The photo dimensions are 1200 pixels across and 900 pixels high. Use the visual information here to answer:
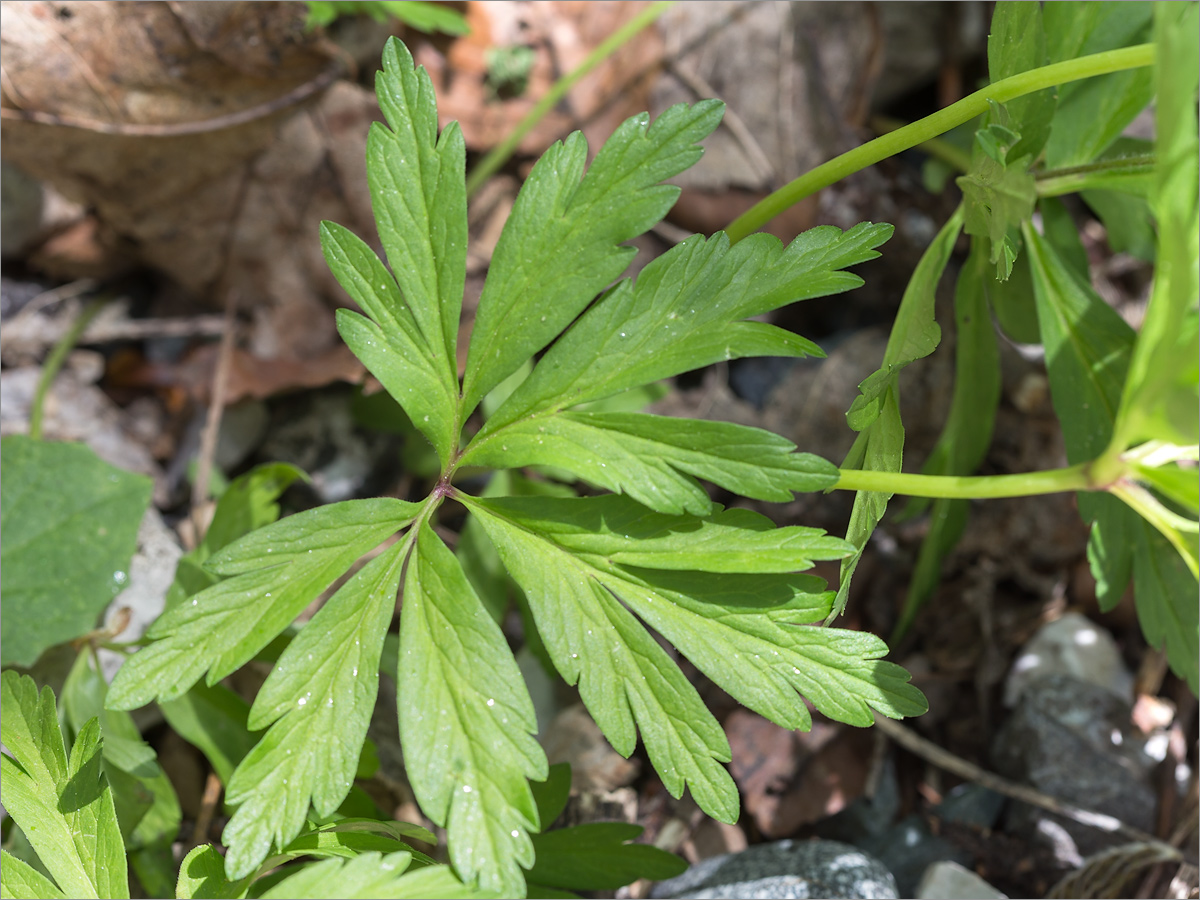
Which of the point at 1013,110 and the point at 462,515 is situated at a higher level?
the point at 1013,110

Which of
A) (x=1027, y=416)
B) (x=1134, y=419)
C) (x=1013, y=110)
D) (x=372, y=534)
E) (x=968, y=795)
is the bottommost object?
(x=968, y=795)

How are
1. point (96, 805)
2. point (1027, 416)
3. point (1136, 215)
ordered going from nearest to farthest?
point (96, 805) → point (1136, 215) → point (1027, 416)

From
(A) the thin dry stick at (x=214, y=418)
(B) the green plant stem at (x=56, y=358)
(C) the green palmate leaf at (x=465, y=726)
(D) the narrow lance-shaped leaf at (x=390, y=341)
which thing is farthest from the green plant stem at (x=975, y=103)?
(B) the green plant stem at (x=56, y=358)

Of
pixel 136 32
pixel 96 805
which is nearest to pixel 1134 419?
pixel 96 805

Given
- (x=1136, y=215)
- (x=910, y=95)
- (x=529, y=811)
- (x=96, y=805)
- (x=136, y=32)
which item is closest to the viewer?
A: (x=529, y=811)

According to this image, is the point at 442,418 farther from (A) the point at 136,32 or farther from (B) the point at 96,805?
(A) the point at 136,32

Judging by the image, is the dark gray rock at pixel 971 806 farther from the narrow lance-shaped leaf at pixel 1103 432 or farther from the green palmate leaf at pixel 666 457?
→ the green palmate leaf at pixel 666 457

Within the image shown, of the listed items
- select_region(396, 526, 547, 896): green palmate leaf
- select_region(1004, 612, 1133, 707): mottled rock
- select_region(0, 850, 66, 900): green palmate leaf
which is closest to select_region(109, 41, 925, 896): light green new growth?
select_region(396, 526, 547, 896): green palmate leaf

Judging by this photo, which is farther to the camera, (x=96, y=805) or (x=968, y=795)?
(x=968, y=795)
